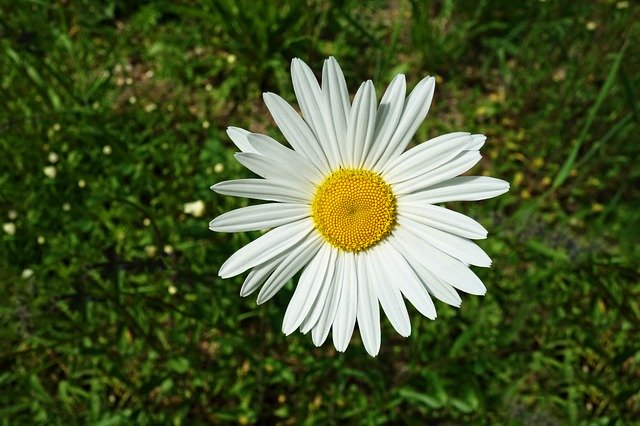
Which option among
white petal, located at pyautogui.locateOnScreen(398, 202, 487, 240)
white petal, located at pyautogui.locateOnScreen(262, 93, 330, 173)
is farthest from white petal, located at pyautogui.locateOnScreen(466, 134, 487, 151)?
white petal, located at pyautogui.locateOnScreen(262, 93, 330, 173)

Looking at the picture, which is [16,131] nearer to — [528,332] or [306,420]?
[306,420]

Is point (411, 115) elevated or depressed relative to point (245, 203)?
depressed

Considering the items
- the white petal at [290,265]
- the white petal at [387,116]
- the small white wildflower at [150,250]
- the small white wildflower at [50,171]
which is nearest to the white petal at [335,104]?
the white petal at [387,116]

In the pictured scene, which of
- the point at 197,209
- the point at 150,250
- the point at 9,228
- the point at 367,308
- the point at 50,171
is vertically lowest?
the point at 367,308

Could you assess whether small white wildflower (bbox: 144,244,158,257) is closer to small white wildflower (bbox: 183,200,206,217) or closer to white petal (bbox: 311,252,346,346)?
small white wildflower (bbox: 183,200,206,217)

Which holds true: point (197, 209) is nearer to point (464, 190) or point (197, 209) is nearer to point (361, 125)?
point (361, 125)

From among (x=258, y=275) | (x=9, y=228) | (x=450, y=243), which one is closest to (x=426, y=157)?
(x=450, y=243)

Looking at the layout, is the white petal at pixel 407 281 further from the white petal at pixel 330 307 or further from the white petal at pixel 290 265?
the white petal at pixel 290 265
